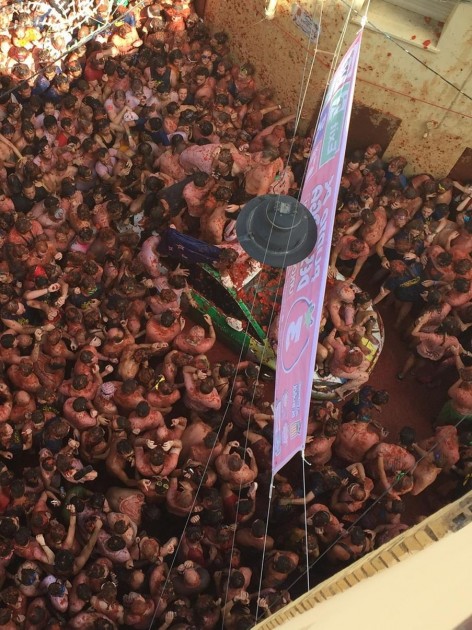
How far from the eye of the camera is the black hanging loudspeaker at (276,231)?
423cm

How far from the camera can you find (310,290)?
442cm

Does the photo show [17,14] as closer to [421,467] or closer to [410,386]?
[410,386]

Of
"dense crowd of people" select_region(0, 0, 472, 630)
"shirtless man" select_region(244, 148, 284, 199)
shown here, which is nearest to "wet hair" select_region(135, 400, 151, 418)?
"dense crowd of people" select_region(0, 0, 472, 630)

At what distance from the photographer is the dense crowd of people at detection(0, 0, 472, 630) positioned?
6.08 m

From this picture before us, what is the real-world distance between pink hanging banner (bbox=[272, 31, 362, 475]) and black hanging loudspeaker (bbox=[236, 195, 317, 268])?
0.40 feet

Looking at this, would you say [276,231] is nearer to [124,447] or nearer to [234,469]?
[234,469]

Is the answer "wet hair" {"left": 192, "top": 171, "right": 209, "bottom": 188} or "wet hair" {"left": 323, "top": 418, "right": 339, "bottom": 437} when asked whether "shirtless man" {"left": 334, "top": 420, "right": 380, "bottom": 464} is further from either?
"wet hair" {"left": 192, "top": 171, "right": 209, "bottom": 188}

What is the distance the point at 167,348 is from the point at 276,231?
346cm

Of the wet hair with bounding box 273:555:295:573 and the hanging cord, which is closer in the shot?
the wet hair with bounding box 273:555:295:573

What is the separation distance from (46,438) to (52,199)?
111 inches

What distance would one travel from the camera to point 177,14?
10227 millimetres

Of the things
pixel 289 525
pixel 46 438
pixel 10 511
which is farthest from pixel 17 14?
pixel 289 525

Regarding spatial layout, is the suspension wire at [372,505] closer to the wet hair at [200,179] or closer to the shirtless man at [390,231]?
the shirtless man at [390,231]

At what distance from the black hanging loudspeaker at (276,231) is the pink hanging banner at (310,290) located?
0.12m
